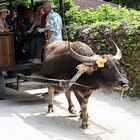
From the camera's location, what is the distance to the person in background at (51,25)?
9625mm

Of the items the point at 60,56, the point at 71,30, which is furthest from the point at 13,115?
the point at 71,30

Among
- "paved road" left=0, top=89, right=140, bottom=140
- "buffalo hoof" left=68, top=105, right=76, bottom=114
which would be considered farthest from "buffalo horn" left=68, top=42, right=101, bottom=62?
"buffalo hoof" left=68, top=105, right=76, bottom=114

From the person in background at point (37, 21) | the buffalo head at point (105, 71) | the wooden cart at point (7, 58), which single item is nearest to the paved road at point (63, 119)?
the wooden cart at point (7, 58)

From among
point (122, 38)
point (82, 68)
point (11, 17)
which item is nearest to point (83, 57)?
point (82, 68)

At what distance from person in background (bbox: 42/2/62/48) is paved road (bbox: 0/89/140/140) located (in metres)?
1.36

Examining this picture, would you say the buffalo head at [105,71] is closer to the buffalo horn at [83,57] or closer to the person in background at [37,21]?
the buffalo horn at [83,57]

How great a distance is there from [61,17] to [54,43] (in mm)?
1420

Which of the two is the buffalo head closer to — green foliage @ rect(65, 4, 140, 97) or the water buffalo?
the water buffalo

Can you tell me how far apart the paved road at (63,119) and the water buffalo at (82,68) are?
0.97 feet

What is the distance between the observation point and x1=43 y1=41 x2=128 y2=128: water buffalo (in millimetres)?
7465

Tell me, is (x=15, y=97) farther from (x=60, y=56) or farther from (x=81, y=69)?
(x=81, y=69)

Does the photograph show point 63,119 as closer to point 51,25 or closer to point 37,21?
point 51,25

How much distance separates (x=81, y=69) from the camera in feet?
24.8

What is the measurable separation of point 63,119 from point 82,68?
137 cm
